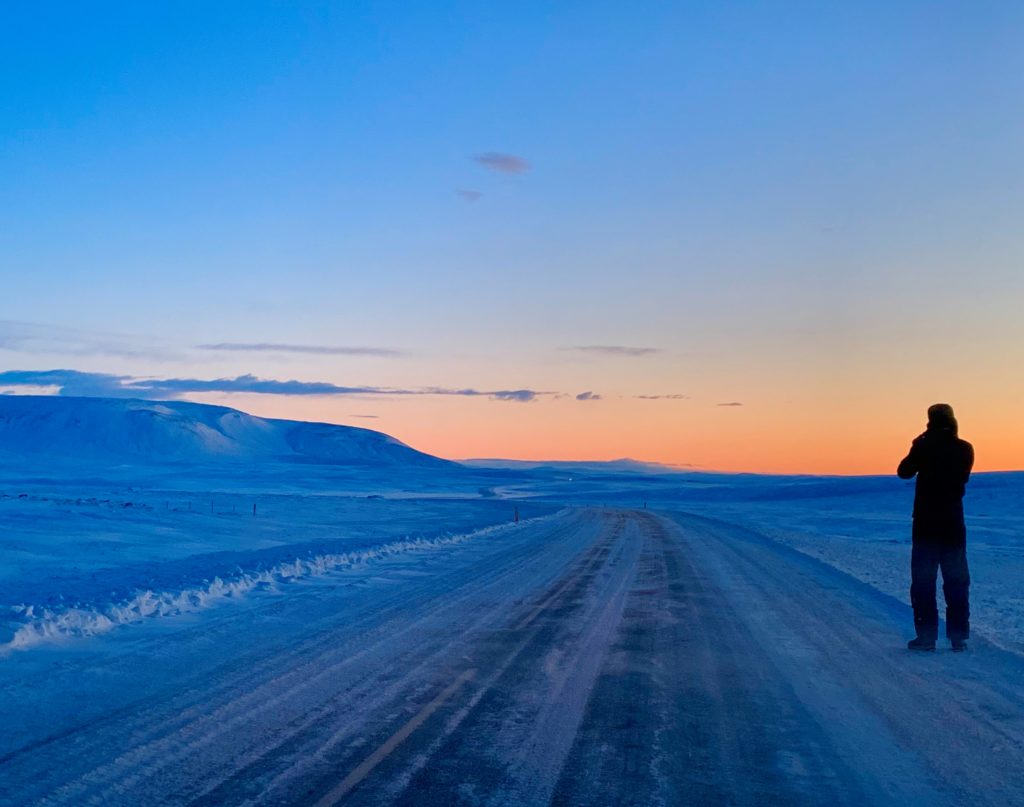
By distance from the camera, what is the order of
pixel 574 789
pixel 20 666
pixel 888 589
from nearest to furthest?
pixel 574 789 → pixel 20 666 → pixel 888 589

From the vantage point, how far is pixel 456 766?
5062 millimetres

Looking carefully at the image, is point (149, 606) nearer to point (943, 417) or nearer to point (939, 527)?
point (939, 527)

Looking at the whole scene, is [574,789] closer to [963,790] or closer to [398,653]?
[963,790]

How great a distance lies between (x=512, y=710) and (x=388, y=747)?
1.24 m

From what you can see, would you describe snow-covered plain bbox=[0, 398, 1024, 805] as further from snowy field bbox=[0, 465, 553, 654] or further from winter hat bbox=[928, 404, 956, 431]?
winter hat bbox=[928, 404, 956, 431]

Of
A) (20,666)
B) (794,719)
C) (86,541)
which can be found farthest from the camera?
(86,541)

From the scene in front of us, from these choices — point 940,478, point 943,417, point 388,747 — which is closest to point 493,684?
point 388,747

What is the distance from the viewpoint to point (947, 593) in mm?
9141

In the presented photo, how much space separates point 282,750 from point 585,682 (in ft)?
9.34

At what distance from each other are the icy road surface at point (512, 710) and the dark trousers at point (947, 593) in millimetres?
330

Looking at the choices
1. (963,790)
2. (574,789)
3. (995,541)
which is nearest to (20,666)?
(574,789)

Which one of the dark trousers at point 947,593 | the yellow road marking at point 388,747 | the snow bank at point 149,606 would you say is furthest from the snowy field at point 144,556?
the dark trousers at point 947,593

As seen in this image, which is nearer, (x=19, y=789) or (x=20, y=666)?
(x=19, y=789)

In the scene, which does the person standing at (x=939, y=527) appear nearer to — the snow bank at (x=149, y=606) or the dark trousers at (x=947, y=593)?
the dark trousers at (x=947, y=593)
